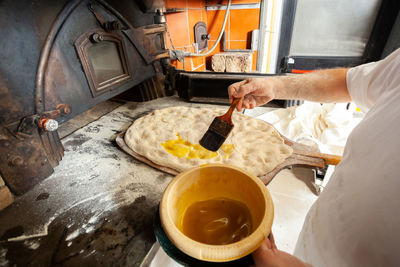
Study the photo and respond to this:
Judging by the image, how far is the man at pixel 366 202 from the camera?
0.41 meters

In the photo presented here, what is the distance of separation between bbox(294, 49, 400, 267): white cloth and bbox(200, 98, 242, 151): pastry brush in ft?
1.59

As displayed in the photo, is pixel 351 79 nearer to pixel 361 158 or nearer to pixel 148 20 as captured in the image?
pixel 361 158

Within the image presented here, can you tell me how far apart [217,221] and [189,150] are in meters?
0.64

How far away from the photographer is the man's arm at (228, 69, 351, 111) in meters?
0.94

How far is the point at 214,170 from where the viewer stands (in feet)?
2.19

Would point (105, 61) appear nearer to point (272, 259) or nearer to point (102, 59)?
point (102, 59)

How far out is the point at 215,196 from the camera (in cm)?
71

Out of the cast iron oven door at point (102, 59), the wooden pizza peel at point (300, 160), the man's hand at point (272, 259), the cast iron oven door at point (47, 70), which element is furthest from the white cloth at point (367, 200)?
the cast iron oven door at point (102, 59)

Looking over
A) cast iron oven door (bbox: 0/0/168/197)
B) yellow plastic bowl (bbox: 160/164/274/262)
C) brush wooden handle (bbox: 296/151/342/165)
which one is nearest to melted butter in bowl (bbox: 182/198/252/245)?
yellow plastic bowl (bbox: 160/164/274/262)

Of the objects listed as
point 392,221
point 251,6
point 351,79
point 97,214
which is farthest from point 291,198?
point 251,6

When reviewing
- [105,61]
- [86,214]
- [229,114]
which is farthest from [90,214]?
[105,61]

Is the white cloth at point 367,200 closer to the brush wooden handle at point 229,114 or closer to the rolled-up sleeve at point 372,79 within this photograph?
the rolled-up sleeve at point 372,79

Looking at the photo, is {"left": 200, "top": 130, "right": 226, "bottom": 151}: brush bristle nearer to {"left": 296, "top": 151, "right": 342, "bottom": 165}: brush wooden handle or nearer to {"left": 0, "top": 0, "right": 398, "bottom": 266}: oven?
{"left": 0, "top": 0, "right": 398, "bottom": 266}: oven

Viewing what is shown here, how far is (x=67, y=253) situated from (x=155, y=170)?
1.69 ft
